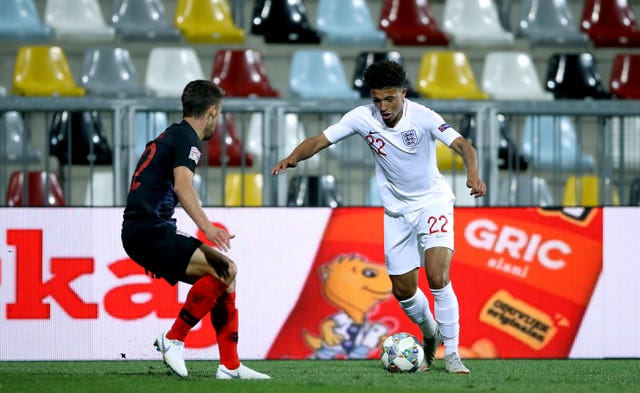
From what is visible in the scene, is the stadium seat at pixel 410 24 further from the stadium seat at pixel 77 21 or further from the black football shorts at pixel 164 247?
the black football shorts at pixel 164 247

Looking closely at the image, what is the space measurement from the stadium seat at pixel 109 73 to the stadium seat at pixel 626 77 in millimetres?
4949

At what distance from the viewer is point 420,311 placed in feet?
25.2

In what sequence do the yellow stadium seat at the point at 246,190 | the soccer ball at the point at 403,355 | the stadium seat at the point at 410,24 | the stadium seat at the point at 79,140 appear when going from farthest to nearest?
the stadium seat at the point at 410,24 < the stadium seat at the point at 79,140 < the yellow stadium seat at the point at 246,190 < the soccer ball at the point at 403,355

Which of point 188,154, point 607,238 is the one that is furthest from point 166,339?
point 607,238

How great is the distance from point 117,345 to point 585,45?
274 inches

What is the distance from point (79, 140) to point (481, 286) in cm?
393

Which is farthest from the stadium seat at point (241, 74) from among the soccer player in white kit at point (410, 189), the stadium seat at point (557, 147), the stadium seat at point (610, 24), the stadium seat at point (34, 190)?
the soccer player in white kit at point (410, 189)

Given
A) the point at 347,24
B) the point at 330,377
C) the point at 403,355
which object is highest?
the point at 347,24

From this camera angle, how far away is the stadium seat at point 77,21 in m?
12.6

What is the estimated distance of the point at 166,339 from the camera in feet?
21.6

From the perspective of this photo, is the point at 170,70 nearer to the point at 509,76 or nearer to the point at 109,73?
the point at 109,73

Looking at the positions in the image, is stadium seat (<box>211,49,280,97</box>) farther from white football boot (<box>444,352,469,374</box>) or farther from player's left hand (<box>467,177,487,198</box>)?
player's left hand (<box>467,177,487,198</box>)

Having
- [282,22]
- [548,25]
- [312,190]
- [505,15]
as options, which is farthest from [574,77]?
[312,190]

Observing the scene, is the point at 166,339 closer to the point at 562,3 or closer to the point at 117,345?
the point at 117,345
